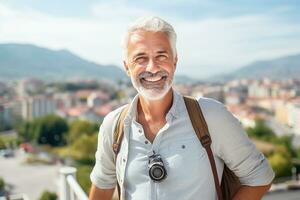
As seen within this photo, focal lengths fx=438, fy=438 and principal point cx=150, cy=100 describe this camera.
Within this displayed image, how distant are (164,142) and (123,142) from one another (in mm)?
87

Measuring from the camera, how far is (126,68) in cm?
86

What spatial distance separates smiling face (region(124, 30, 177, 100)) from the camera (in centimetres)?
79

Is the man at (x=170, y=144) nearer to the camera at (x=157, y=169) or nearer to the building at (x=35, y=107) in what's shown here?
the camera at (x=157, y=169)

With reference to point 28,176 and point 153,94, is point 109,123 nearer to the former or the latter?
point 153,94

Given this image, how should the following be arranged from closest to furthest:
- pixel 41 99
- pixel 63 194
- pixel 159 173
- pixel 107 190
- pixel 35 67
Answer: pixel 159 173 < pixel 107 190 < pixel 63 194 < pixel 41 99 < pixel 35 67

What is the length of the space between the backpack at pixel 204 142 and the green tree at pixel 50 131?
92.5 ft

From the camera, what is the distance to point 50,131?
92.9 feet

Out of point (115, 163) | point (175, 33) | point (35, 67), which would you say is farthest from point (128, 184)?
point (35, 67)

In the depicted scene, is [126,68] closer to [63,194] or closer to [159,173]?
[159,173]

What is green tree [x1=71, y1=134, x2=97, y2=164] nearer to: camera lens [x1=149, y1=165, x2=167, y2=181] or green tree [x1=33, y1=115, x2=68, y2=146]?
green tree [x1=33, y1=115, x2=68, y2=146]

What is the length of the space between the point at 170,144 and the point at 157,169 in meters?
0.05

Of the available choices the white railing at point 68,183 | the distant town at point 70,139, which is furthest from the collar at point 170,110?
the distant town at point 70,139

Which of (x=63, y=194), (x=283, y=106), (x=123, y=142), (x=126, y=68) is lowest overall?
(x=283, y=106)

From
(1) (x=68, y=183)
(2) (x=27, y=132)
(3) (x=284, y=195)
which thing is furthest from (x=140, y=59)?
(2) (x=27, y=132)
